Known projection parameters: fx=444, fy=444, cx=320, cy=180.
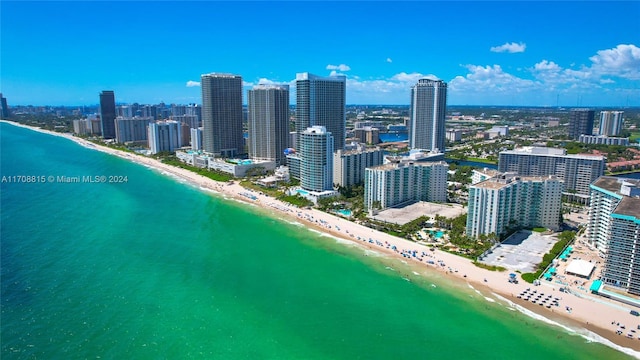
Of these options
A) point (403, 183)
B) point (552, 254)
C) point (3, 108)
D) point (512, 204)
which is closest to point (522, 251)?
point (552, 254)

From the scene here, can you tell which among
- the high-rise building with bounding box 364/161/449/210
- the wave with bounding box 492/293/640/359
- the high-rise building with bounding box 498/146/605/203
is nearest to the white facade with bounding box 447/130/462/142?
the high-rise building with bounding box 498/146/605/203

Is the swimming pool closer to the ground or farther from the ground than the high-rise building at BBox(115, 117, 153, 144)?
closer to the ground

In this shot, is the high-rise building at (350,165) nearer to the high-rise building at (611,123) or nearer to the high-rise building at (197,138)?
the high-rise building at (197,138)

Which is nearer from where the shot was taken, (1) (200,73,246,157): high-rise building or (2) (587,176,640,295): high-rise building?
(2) (587,176,640,295): high-rise building

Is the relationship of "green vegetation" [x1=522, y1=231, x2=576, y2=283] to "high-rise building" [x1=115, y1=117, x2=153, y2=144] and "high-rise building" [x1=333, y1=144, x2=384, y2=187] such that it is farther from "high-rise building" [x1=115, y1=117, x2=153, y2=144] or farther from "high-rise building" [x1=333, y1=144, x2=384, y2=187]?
"high-rise building" [x1=115, y1=117, x2=153, y2=144]

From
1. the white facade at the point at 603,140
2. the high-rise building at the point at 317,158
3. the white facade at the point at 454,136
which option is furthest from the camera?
the white facade at the point at 454,136

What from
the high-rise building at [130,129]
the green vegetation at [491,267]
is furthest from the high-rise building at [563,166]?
the high-rise building at [130,129]

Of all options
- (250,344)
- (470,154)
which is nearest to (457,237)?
(250,344)
